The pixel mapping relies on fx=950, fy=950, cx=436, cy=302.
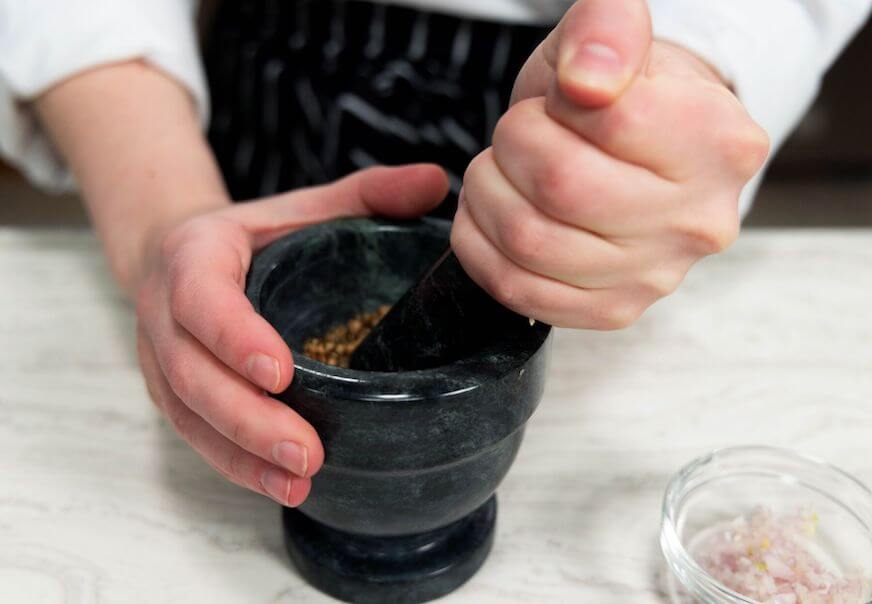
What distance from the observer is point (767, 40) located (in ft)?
3.13

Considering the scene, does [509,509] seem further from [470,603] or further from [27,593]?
[27,593]

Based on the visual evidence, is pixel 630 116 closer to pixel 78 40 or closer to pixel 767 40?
pixel 767 40

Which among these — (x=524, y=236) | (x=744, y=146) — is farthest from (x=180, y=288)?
(x=744, y=146)

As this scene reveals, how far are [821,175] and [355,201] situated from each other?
7.84 feet

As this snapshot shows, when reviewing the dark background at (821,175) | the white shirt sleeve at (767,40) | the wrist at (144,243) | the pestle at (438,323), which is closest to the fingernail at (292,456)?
the pestle at (438,323)

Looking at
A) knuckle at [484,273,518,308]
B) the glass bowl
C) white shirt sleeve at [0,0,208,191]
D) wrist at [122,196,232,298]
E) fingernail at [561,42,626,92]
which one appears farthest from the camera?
white shirt sleeve at [0,0,208,191]

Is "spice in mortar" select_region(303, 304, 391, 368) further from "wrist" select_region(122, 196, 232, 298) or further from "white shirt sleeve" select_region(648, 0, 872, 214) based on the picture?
"white shirt sleeve" select_region(648, 0, 872, 214)

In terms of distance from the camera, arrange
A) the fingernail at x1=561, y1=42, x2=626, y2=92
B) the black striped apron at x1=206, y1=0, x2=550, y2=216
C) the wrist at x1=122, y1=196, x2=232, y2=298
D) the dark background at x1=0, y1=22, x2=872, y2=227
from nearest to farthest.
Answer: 1. the fingernail at x1=561, y1=42, x2=626, y2=92
2. the wrist at x1=122, y1=196, x2=232, y2=298
3. the black striped apron at x1=206, y1=0, x2=550, y2=216
4. the dark background at x1=0, y1=22, x2=872, y2=227

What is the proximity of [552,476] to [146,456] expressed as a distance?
347 millimetres

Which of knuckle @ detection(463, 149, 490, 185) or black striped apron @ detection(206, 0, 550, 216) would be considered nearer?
knuckle @ detection(463, 149, 490, 185)

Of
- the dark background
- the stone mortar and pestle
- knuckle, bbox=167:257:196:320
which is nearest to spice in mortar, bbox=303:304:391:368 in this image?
the stone mortar and pestle

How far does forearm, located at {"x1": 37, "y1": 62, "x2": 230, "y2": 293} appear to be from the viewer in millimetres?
925

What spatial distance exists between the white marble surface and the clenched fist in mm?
237

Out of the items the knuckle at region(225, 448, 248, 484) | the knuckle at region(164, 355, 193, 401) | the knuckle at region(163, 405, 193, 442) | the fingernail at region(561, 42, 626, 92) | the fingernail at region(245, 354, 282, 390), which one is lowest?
the knuckle at region(163, 405, 193, 442)
